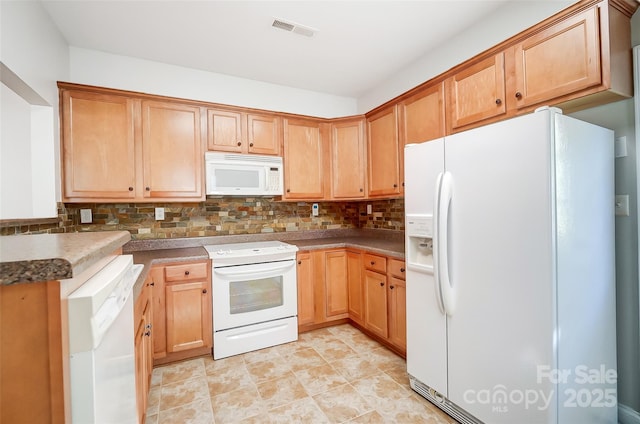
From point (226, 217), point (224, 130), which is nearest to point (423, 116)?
point (224, 130)

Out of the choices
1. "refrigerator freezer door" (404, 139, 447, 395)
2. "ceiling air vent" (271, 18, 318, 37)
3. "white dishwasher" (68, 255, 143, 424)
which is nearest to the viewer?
"white dishwasher" (68, 255, 143, 424)

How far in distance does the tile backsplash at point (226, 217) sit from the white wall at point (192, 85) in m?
1.05

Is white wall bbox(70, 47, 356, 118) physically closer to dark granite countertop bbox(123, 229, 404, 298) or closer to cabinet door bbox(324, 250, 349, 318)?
dark granite countertop bbox(123, 229, 404, 298)

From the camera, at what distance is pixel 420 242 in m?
1.95

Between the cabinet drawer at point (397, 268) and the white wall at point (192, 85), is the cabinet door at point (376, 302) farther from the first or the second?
the white wall at point (192, 85)

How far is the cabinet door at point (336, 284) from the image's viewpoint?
2998 mm

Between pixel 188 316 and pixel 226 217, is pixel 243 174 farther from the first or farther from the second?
pixel 188 316

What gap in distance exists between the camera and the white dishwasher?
2.13ft

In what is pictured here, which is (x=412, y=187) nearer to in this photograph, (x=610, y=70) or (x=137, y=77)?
(x=610, y=70)

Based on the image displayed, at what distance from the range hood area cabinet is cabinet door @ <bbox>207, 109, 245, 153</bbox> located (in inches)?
3.8

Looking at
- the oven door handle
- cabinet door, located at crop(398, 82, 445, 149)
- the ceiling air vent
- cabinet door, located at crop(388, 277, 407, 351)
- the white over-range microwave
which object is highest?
the ceiling air vent

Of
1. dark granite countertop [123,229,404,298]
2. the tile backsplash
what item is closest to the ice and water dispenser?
dark granite countertop [123,229,404,298]

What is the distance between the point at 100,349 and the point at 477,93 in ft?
7.68

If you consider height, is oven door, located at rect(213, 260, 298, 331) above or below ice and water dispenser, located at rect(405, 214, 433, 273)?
below
